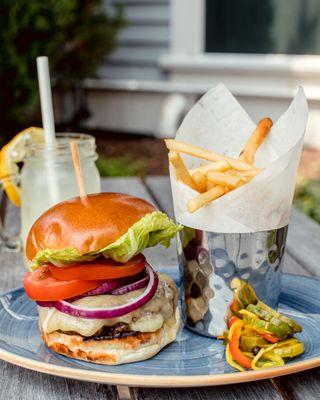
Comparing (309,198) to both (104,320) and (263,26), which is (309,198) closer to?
(263,26)

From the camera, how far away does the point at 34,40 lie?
582 centimetres

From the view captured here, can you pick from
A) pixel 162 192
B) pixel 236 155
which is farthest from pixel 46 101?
pixel 162 192

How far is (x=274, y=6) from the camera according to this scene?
6211mm

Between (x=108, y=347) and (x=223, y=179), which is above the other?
(x=223, y=179)

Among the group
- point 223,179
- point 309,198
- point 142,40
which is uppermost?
point 223,179

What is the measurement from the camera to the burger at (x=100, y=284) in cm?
124

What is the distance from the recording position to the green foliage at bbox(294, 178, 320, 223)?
14.5 feet

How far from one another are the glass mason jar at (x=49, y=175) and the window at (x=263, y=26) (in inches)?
183

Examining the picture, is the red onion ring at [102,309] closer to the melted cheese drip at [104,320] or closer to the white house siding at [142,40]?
the melted cheese drip at [104,320]

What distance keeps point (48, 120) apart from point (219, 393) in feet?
3.16

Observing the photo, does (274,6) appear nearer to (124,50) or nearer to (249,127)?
(124,50)

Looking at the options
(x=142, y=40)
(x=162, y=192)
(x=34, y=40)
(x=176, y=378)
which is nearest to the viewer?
(x=176, y=378)

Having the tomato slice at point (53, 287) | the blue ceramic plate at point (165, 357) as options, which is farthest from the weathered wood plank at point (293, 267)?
the tomato slice at point (53, 287)

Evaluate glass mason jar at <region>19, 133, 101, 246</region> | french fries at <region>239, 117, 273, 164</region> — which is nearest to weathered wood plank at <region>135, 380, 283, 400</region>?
french fries at <region>239, 117, 273, 164</region>
